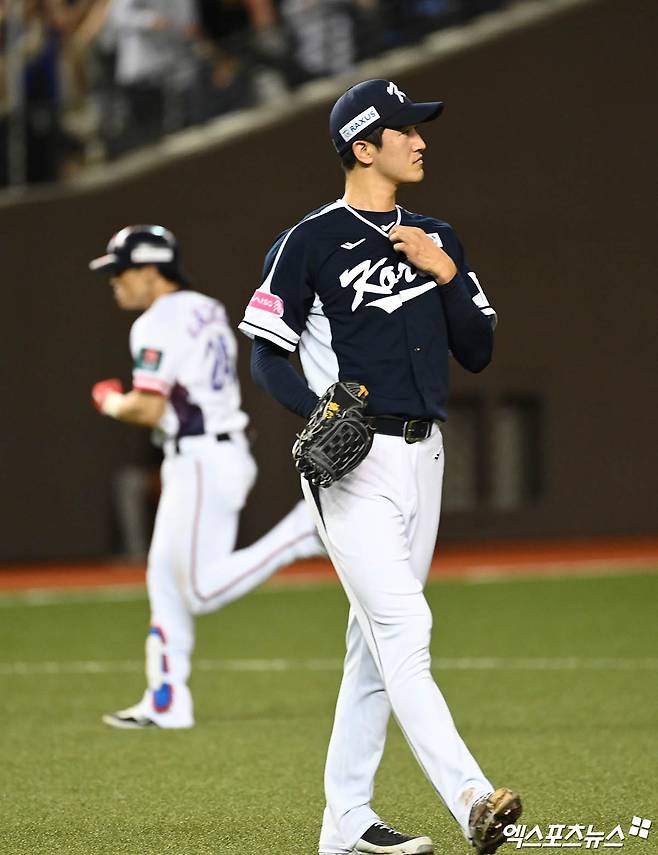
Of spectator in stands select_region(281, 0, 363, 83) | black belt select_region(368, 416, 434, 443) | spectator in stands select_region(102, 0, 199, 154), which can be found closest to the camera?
black belt select_region(368, 416, 434, 443)

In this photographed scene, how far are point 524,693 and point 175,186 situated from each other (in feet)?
28.6

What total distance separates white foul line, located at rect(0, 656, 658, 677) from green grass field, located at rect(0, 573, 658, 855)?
2 cm

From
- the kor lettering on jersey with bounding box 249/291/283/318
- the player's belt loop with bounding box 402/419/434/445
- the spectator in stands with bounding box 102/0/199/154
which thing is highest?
the spectator in stands with bounding box 102/0/199/154

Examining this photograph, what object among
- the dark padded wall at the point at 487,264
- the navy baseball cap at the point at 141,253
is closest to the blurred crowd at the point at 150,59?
the dark padded wall at the point at 487,264

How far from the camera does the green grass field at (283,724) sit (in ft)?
18.8

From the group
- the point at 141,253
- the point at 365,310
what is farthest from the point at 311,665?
the point at 365,310

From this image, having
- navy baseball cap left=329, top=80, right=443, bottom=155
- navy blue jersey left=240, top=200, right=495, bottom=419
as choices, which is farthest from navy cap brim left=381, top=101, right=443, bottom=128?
navy blue jersey left=240, top=200, right=495, bottom=419

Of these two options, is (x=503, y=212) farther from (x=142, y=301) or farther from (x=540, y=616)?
(x=142, y=301)

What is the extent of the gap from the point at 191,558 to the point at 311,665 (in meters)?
2.08

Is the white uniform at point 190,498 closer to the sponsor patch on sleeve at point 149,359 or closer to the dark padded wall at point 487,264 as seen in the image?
the sponsor patch on sleeve at point 149,359

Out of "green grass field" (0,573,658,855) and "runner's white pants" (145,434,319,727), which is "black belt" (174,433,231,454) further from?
"green grass field" (0,573,658,855)

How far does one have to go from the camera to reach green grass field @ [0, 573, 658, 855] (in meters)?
5.74

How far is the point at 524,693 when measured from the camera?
8.54 meters

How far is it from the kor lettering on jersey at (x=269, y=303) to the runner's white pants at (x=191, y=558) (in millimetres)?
3022
